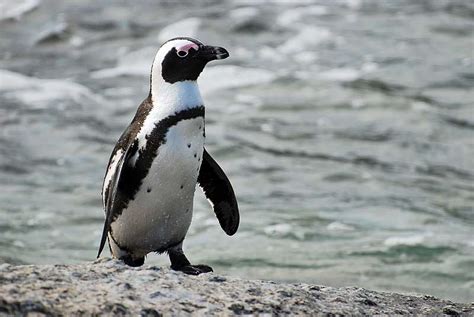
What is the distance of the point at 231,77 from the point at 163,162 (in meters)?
8.37

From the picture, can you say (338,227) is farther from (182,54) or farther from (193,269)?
(193,269)

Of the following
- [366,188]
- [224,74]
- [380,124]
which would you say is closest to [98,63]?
[224,74]

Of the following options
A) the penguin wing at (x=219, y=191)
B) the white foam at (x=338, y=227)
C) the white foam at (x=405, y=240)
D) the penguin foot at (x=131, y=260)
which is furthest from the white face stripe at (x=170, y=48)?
the white foam at (x=338, y=227)

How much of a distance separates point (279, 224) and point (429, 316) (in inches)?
188

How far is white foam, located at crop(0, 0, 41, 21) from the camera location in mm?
14773

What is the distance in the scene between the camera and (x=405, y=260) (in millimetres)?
7789

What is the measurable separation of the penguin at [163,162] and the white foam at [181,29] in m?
9.36

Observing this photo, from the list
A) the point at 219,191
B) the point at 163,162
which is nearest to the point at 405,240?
the point at 219,191

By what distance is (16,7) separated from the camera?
15.1 metres

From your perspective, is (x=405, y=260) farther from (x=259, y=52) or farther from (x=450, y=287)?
(x=259, y=52)

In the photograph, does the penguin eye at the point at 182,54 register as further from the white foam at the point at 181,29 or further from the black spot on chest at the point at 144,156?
the white foam at the point at 181,29

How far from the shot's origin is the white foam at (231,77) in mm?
12281

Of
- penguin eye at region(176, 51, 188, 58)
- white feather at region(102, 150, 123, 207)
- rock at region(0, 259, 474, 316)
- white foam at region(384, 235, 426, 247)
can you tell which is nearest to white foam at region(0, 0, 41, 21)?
white foam at region(384, 235, 426, 247)

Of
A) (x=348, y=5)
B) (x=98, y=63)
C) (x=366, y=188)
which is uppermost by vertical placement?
(x=348, y=5)
